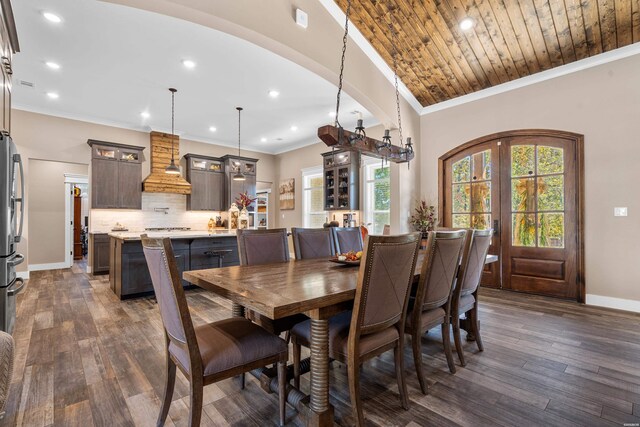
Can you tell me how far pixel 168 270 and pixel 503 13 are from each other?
439cm

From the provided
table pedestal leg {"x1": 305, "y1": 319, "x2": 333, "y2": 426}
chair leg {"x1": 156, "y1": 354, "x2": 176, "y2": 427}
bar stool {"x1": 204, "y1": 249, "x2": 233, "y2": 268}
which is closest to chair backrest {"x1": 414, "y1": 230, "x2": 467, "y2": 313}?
table pedestal leg {"x1": 305, "y1": 319, "x2": 333, "y2": 426}

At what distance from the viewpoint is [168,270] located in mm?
1348

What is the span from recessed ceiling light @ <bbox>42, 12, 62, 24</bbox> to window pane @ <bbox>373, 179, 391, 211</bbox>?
529cm

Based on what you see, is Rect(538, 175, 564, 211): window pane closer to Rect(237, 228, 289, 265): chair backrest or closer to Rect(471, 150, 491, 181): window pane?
Rect(471, 150, 491, 181): window pane

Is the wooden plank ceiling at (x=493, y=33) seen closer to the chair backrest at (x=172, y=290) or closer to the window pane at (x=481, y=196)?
the window pane at (x=481, y=196)

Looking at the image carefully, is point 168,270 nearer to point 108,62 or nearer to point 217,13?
point 217,13

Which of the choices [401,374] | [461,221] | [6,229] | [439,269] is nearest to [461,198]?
[461,221]

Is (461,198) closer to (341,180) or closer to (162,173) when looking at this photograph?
(341,180)

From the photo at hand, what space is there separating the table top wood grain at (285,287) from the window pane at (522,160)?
3507mm

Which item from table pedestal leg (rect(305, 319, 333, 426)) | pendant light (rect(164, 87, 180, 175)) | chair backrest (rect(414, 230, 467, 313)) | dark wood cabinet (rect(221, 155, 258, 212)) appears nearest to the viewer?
table pedestal leg (rect(305, 319, 333, 426))

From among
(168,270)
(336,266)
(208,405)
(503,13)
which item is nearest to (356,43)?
(503,13)

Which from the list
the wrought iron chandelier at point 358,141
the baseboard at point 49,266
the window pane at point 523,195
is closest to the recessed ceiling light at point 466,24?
the wrought iron chandelier at point 358,141

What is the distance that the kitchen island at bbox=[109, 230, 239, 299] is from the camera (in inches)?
162

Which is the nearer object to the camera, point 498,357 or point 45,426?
point 45,426
